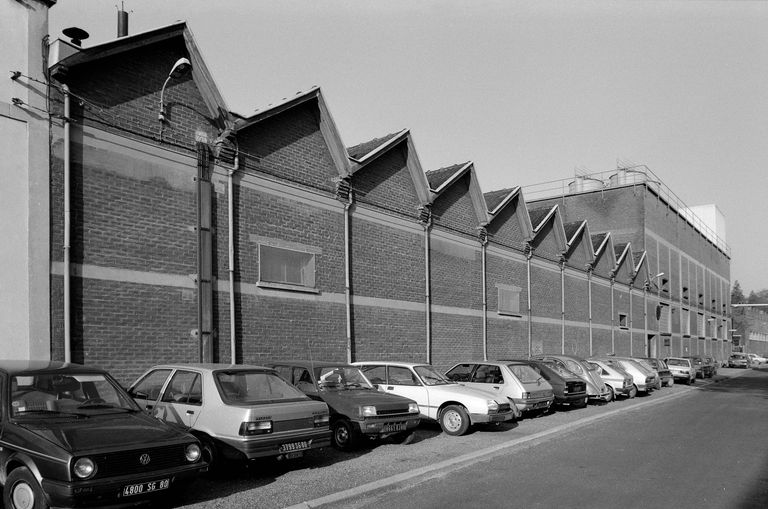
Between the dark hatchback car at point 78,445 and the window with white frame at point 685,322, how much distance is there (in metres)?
54.4

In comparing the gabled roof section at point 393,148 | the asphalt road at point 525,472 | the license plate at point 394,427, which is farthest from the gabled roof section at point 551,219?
the license plate at point 394,427

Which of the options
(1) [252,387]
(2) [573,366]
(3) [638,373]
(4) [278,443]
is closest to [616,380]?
(2) [573,366]

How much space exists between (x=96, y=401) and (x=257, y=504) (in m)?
2.21

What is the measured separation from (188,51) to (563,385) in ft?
41.9

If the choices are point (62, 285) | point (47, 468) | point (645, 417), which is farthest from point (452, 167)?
point (47, 468)

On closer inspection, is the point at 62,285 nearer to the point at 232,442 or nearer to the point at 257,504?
the point at 232,442

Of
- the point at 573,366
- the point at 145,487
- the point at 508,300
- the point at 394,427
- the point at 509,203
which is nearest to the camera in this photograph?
the point at 145,487

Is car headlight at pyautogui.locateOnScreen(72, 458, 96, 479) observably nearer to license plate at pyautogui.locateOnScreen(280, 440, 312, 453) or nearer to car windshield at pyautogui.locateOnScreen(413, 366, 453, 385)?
license plate at pyautogui.locateOnScreen(280, 440, 312, 453)

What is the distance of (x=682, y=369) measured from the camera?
32.5 m

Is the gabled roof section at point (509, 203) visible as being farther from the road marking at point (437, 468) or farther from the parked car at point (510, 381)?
the road marking at point (437, 468)

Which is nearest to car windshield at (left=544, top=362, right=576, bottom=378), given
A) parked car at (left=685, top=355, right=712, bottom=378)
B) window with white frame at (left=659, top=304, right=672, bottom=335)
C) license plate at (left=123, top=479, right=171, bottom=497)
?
license plate at (left=123, top=479, right=171, bottom=497)

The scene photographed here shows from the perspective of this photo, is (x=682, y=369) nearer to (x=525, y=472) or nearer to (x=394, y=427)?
(x=394, y=427)

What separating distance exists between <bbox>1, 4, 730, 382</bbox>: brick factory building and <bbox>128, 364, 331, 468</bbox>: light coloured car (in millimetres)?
2624

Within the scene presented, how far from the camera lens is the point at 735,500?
7.52m
